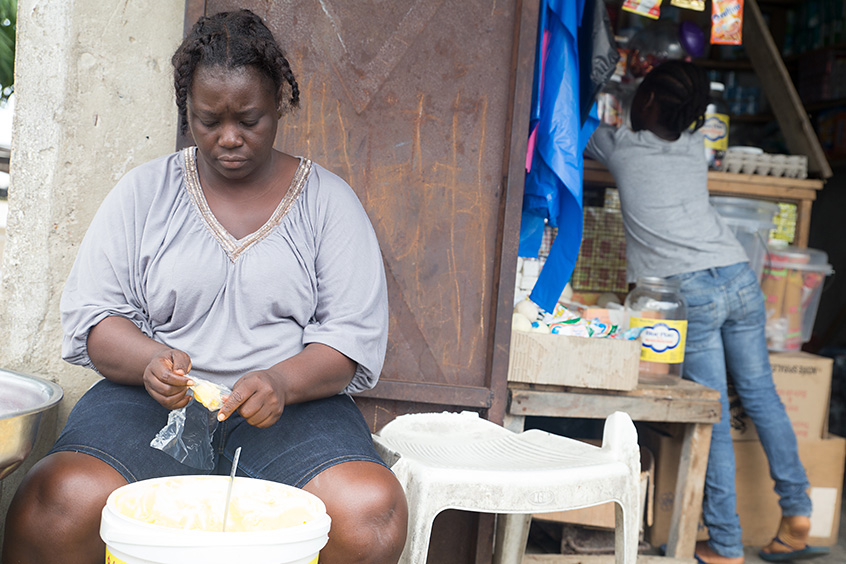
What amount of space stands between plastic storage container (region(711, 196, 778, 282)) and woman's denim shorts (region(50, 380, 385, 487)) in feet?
8.28

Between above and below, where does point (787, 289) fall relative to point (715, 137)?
below

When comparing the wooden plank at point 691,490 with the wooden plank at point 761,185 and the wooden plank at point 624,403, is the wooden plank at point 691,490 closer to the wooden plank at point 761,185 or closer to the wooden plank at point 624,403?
the wooden plank at point 624,403

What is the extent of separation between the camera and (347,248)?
1.80 m

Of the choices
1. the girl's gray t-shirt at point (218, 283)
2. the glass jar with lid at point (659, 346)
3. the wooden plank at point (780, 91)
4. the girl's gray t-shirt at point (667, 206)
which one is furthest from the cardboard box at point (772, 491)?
the girl's gray t-shirt at point (218, 283)

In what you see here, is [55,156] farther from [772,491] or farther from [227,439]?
[772,491]

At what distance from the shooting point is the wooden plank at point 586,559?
261cm

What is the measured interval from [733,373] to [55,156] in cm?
260

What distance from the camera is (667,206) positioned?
3217mm

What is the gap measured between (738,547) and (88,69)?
9.10ft

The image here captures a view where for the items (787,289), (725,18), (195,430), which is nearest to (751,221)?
(787,289)

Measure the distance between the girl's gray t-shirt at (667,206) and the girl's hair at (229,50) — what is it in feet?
6.16

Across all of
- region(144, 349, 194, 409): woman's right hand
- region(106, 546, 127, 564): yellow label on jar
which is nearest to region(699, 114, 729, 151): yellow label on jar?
region(144, 349, 194, 409): woman's right hand

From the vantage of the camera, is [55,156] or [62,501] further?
[55,156]

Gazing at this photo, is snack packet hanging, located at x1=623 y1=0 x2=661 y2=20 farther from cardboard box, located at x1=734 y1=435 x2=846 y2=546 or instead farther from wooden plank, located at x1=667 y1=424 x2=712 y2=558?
cardboard box, located at x1=734 y1=435 x2=846 y2=546
